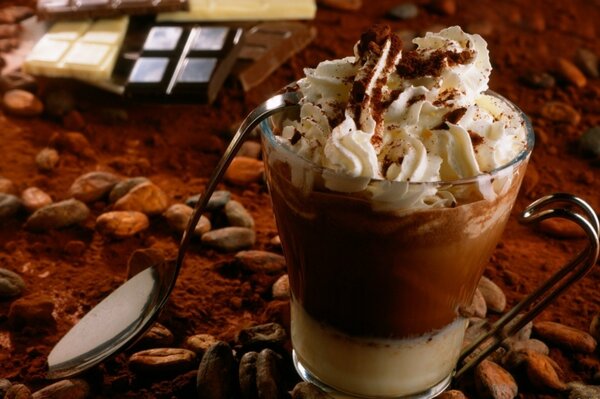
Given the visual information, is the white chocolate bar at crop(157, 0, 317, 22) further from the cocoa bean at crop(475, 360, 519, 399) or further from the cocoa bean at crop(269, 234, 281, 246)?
the cocoa bean at crop(475, 360, 519, 399)

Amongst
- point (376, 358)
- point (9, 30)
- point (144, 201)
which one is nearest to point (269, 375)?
point (376, 358)

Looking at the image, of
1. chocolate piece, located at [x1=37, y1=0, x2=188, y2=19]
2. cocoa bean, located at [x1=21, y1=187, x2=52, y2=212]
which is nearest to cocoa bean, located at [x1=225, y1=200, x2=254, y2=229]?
cocoa bean, located at [x1=21, y1=187, x2=52, y2=212]

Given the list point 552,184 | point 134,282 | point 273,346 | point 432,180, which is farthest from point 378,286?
point 552,184

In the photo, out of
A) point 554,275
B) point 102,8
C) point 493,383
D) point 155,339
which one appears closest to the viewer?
point 554,275

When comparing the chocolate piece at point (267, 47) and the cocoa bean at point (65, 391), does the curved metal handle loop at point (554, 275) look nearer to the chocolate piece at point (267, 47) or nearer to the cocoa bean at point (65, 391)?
the cocoa bean at point (65, 391)

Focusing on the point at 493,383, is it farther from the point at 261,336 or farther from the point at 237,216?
the point at 237,216

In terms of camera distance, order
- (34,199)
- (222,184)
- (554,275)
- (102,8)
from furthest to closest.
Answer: (102,8)
(222,184)
(34,199)
(554,275)
